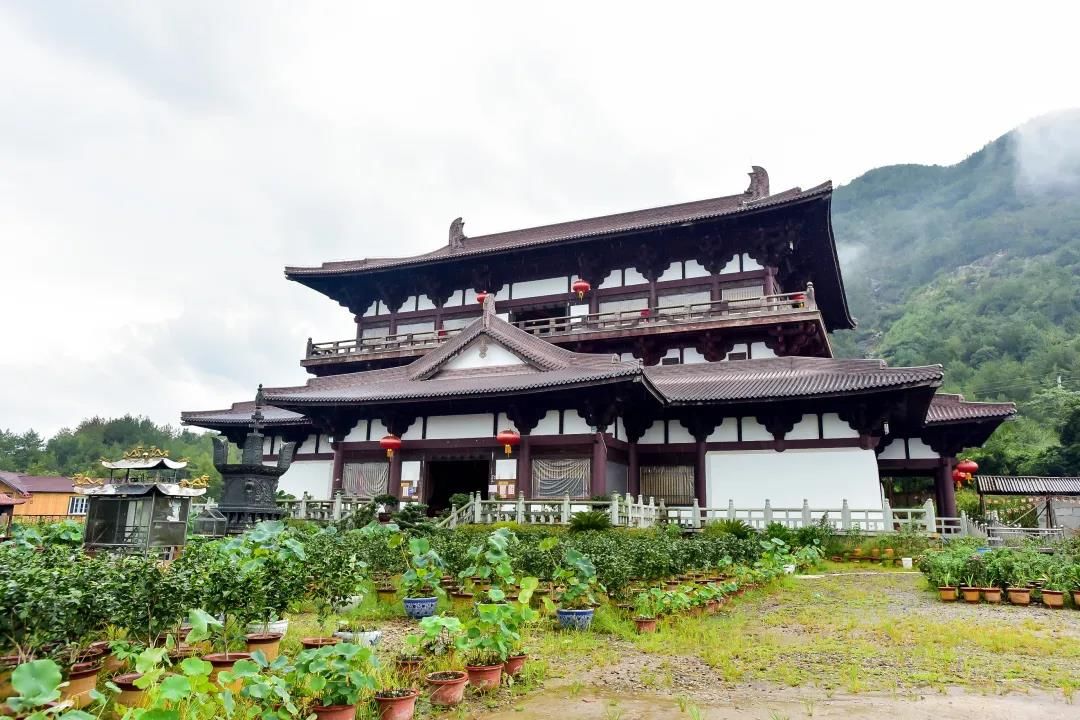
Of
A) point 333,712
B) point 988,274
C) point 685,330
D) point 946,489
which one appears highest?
point 988,274

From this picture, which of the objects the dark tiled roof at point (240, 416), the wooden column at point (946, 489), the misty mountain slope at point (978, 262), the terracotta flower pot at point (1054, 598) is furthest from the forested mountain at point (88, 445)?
the misty mountain slope at point (978, 262)

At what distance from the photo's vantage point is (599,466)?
770 inches

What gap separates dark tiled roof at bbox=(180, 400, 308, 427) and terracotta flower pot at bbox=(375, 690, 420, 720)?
2125 cm

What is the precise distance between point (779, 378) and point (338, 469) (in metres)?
14.1

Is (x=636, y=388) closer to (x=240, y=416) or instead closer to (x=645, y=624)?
(x=645, y=624)

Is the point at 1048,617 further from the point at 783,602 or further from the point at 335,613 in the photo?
the point at 335,613

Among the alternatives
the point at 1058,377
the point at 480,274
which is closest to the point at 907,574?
the point at 480,274

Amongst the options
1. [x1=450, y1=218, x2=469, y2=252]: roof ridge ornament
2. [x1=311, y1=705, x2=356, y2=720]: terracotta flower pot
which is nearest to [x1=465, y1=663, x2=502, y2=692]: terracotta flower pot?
[x1=311, y1=705, x2=356, y2=720]: terracotta flower pot

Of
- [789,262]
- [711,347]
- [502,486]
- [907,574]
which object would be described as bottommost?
[907,574]

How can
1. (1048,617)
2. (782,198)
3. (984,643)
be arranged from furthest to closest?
(782,198), (1048,617), (984,643)

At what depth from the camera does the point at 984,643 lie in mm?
7887

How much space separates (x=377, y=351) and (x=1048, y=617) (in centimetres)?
2229

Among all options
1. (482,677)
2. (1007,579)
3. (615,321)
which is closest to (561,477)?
(615,321)

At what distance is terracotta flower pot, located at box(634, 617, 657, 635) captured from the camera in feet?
28.0
